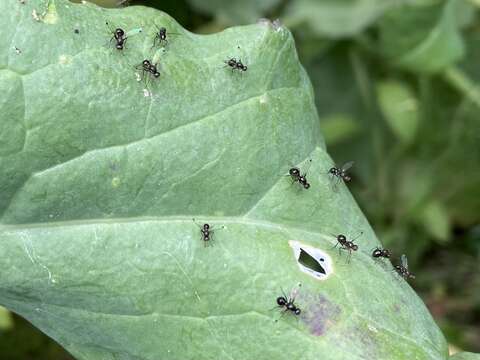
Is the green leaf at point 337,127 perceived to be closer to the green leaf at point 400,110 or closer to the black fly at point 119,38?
the green leaf at point 400,110

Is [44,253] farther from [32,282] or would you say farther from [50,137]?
[50,137]

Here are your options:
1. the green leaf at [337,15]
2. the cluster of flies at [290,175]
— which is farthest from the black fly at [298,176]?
the green leaf at [337,15]

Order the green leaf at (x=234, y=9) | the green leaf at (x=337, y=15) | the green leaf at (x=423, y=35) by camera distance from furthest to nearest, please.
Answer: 1. the green leaf at (x=234, y=9)
2. the green leaf at (x=337, y=15)
3. the green leaf at (x=423, y=35)

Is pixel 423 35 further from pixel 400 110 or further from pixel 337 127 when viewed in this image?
pixel 337 127

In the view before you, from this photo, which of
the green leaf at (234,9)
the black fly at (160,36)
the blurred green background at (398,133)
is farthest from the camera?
the green leaf at (234,9)

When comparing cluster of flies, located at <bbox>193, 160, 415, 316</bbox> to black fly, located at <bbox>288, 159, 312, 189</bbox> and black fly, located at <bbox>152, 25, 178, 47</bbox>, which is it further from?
black fly, located at <bbox>152, 25, 178, 47</bbox>

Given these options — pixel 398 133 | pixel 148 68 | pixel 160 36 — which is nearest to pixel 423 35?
pixel 398 133

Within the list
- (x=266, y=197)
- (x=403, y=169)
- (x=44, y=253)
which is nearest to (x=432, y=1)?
Result: (x=403, y=169)
